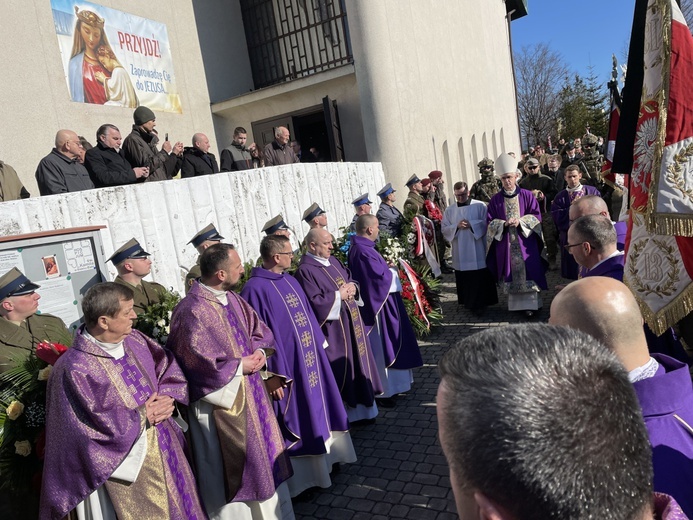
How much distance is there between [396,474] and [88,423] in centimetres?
242

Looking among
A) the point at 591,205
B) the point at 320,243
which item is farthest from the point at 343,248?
the point at 591,205

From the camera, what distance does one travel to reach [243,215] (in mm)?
5934

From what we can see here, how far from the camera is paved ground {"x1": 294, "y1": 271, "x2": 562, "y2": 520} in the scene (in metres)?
3.53

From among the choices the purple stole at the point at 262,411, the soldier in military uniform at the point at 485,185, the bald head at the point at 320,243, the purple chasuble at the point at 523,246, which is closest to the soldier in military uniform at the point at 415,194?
the soldier in military uniform at the point at 485,185

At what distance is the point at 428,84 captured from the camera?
13945 millimetres

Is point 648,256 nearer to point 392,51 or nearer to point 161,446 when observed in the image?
point 161,446

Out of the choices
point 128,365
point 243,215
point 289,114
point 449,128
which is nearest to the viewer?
point 128,365

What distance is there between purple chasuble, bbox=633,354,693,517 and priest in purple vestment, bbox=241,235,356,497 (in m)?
2.68

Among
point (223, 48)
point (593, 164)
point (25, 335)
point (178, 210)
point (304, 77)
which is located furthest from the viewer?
point (223, 48)

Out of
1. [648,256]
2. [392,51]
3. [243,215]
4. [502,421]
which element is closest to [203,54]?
[392,51]

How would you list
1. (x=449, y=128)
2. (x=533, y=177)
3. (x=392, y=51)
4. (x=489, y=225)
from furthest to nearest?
(x=449, y=128), (x=392, y=51), (x=533, y=177), (x=489, y=225)

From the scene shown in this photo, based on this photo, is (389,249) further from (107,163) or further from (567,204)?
(107,163)

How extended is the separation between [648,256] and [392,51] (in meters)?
10.0

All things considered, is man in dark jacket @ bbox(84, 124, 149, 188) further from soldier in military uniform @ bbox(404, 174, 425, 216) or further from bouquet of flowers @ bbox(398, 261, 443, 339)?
soldier in military uniform @ bbox(404, 174, 425, 216)
